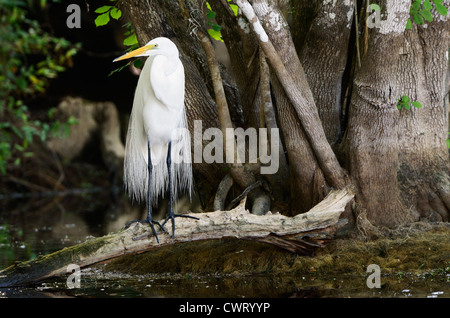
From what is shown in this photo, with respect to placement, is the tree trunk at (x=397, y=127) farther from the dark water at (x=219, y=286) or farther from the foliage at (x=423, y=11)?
the dark water at (x=219, y=286)

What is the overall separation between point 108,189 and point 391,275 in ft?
28.9

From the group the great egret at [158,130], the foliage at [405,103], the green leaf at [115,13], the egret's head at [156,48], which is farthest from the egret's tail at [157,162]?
the foliage at [405,103]

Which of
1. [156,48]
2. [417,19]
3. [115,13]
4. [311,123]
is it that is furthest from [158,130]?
[417,19]

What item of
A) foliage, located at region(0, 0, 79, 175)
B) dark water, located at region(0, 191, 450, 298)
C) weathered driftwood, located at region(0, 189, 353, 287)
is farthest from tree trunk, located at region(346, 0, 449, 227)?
foliage, located at region(0, 0, 79, 175)

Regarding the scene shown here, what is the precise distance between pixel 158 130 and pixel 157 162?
13.5 inches

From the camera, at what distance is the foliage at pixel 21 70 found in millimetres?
9719

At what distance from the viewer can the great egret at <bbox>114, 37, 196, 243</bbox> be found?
378cm

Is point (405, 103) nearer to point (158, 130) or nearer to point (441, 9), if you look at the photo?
point (441, 9)

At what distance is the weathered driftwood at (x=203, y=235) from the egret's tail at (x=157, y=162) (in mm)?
647

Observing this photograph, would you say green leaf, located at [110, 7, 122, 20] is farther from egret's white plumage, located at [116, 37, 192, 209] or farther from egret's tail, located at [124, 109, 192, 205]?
egret's tail, located at [124, 109, 192, 205]

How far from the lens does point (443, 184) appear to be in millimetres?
4297

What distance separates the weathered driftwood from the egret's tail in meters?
0.65

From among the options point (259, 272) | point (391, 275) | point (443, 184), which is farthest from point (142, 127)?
point (443, 184)
